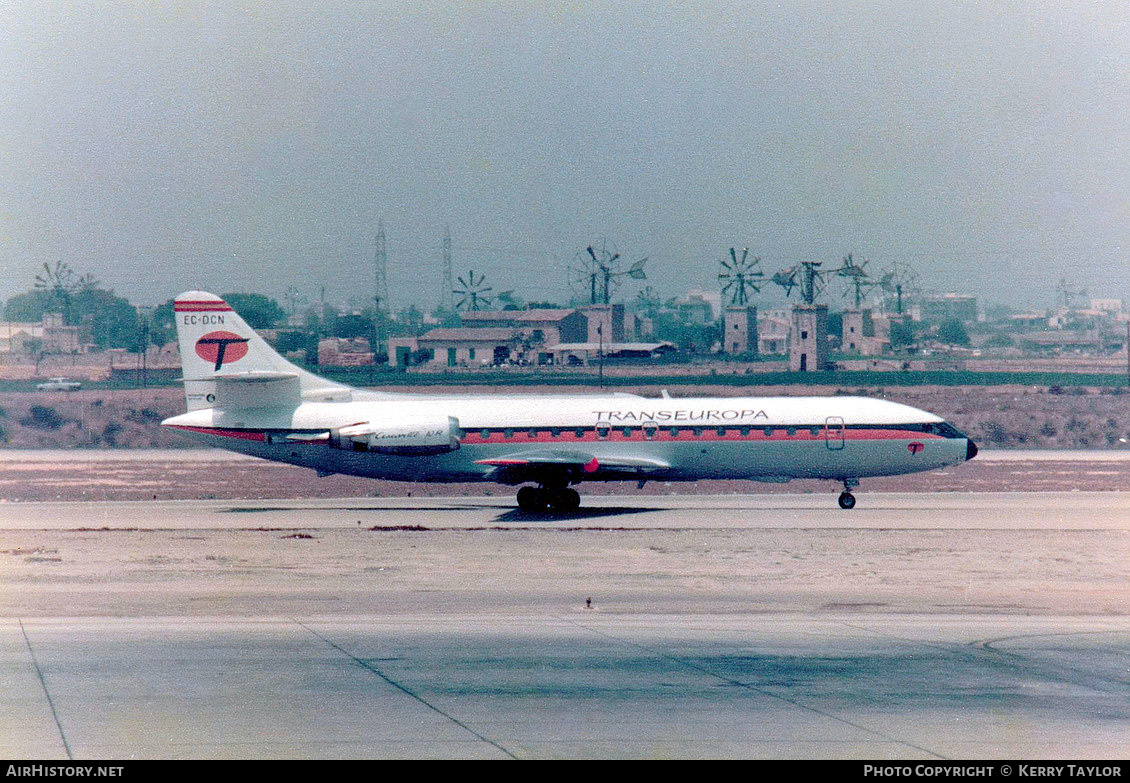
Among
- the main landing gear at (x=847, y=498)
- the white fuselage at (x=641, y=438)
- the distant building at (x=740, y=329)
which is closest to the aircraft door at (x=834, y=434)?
the white fuselage at (x=641, y=438)

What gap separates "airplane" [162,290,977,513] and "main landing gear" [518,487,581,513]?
3 centimetres

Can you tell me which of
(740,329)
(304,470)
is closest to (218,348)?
(304,470)

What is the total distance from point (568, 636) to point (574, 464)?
62.6ft

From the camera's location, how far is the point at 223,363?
40406 millimetres

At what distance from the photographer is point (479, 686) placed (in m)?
16.3

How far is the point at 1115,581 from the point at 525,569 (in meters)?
12.3

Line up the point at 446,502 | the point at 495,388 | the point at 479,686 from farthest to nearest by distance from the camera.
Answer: the point at 495,388 < the point at 446,502 < the point at 479,686

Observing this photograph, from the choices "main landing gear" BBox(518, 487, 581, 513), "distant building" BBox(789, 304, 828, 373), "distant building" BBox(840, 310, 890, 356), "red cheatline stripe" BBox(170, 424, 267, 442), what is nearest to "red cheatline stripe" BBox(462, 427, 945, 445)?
"main landing gear" BBox(518, 487, 581, 513)

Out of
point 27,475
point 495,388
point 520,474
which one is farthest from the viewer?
point 495,388

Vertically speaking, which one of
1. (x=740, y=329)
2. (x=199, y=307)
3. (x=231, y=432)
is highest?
(x=740, y=329)

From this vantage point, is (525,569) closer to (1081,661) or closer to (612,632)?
(612,632)

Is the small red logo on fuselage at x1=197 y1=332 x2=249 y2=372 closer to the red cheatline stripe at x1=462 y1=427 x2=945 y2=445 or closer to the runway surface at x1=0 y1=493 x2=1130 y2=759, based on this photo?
the runway surface at x1=0 y1=493 x2=1130 y2=759

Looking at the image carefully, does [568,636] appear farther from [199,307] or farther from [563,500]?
[199,307]

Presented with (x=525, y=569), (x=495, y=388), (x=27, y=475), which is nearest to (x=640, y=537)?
(x=525, y=569)
